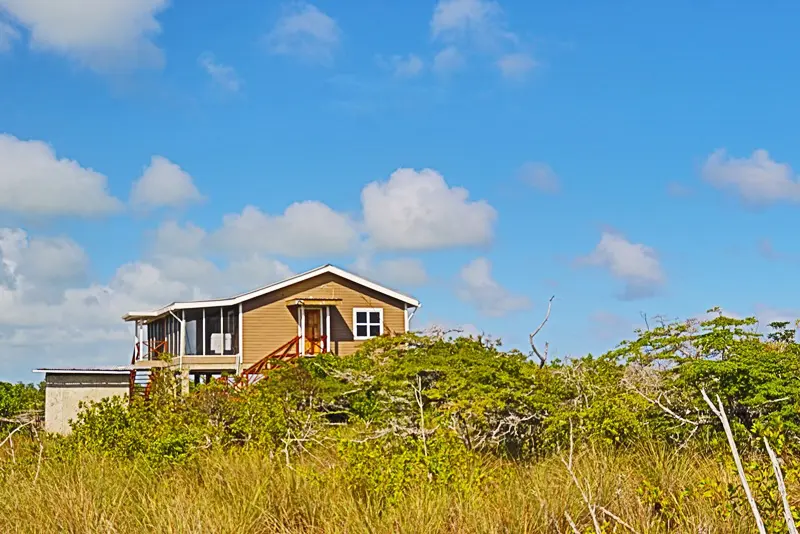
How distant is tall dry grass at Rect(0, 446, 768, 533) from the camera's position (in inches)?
309

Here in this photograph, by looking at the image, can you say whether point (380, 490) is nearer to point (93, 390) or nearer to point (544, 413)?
point (544, 413)

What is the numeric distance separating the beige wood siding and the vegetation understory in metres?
15.7

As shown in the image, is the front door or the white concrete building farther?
the front door

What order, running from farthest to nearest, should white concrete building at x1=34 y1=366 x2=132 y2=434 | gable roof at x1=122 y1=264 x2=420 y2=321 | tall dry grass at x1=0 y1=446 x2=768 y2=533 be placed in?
gable roof at x1=122 y1=264 x2=420 y2=321, white concrete building at x1=34 y1=366 x2=132 y2=434, tall dry grass at x1=0 y1=446 x2=768 y2=533

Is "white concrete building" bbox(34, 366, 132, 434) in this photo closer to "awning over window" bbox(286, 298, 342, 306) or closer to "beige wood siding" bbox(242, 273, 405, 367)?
"beige wood siding" bbox(242, 273, 405, 367)

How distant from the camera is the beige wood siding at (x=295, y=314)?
106 ft

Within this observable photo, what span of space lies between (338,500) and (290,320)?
24.3 m

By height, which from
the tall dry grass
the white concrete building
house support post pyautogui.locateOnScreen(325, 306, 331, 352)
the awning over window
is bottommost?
the tall dry grass

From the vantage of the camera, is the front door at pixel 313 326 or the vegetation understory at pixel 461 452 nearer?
the vegetation understory at pixel 461 452

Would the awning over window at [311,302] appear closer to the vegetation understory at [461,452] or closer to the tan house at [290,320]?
the tan house at [290,320]

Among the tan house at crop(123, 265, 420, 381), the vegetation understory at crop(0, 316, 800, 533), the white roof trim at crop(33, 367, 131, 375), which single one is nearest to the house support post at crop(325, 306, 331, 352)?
the tan house at crop(123, 265, 420, 381)

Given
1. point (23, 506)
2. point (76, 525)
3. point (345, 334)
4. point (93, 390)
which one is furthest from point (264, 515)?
point (345, 334)

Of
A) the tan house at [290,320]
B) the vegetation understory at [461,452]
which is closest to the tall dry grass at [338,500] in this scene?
the vegetation understory at [461,452]

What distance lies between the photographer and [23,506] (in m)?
9.23
